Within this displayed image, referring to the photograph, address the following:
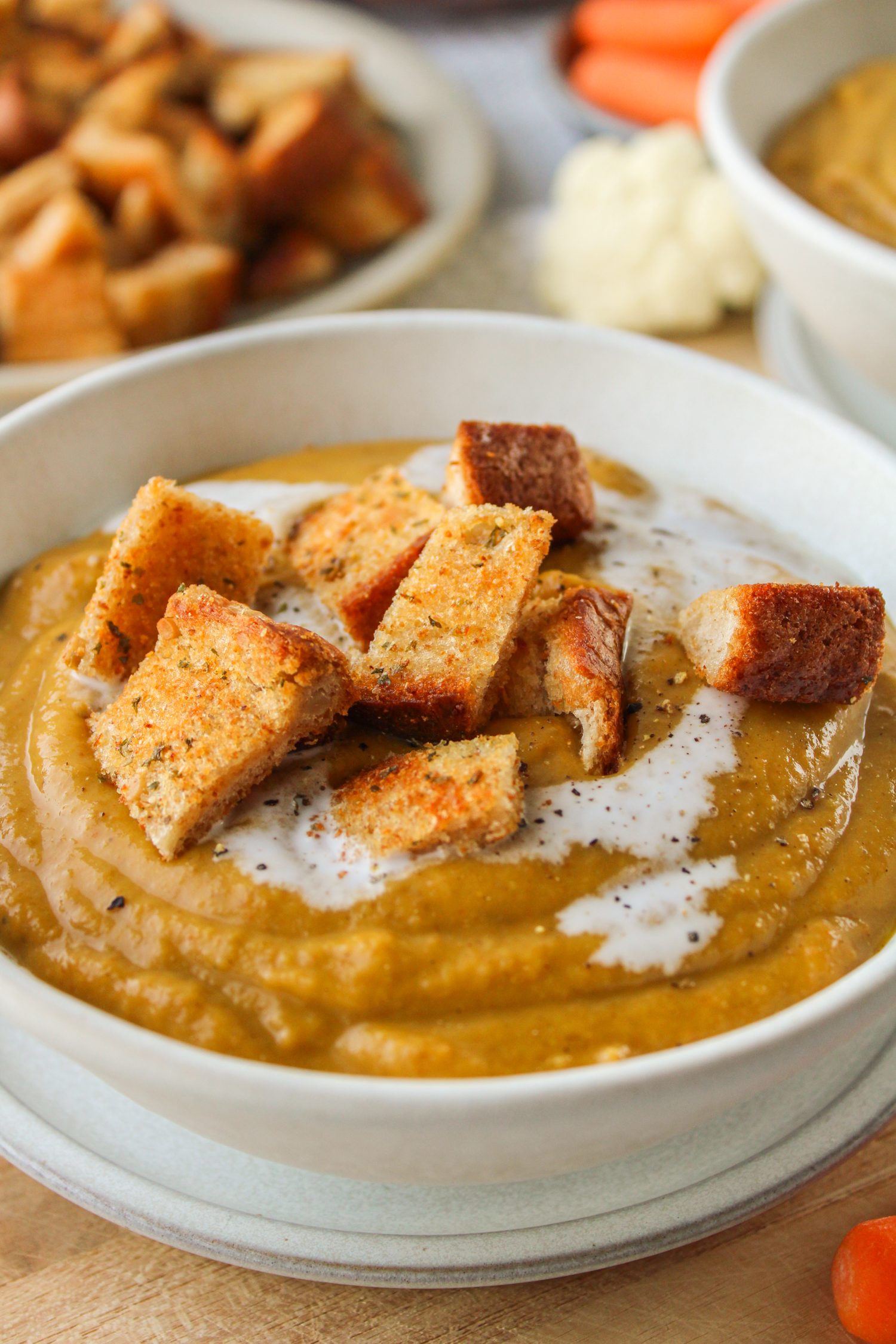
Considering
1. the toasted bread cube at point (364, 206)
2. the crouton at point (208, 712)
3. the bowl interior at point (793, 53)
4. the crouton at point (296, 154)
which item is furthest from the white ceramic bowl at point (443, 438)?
the crouton at point (296, 154)

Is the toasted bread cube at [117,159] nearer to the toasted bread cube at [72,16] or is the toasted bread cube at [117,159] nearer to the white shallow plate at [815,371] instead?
the toasted bread cube at [72,16]

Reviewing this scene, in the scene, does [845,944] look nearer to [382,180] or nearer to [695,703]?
[695,703]

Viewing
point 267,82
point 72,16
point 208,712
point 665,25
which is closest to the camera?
point 208,712

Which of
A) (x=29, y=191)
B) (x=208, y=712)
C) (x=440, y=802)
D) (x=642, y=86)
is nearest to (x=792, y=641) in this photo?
(x=440, y=802)

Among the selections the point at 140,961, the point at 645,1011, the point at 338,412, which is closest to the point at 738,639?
the point at 645,1011

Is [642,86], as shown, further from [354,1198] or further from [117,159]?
[354,1198]

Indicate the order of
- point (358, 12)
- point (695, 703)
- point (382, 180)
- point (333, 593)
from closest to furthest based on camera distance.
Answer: point (695, 703)
point (333, 593)
point (382, 180)
point (358, 12)
